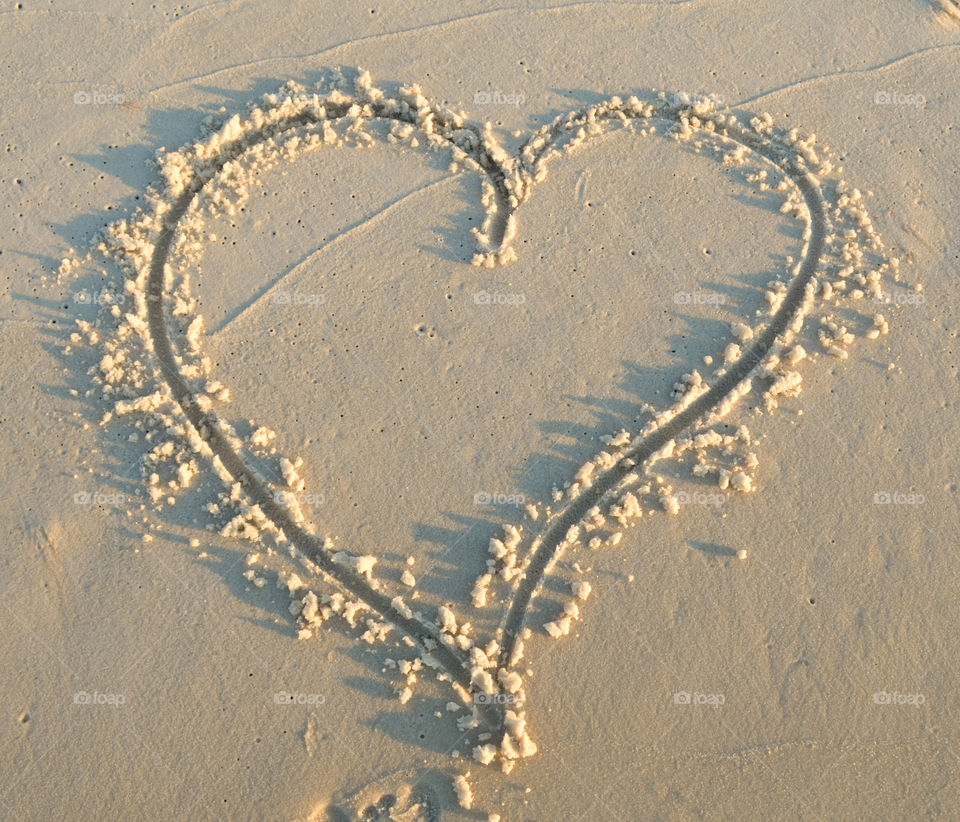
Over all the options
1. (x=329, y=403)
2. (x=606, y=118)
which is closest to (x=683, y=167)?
(x=606, y=118)

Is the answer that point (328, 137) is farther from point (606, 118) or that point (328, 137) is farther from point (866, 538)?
point (866, 538)

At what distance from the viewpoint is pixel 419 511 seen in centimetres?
479
